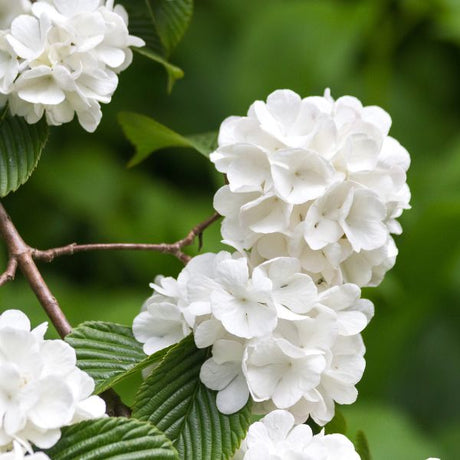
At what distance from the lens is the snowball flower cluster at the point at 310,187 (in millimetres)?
658

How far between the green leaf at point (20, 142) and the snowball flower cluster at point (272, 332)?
166 mm

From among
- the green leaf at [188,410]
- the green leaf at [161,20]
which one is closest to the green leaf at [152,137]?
the green leaf at [161,20]

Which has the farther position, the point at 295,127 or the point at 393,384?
the point at 393,384

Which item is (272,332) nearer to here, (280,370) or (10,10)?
(280,370)

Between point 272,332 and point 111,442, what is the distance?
0.46 ft

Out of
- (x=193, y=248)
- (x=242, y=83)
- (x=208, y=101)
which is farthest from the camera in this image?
(x=208, y=101)

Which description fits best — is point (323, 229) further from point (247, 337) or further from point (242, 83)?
point (242, 83)

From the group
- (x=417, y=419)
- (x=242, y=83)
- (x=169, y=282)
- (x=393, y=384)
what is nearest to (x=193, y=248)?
(x=242, y=83)

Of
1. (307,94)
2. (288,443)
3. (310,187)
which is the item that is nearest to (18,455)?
(288,443)

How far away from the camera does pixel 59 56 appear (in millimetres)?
690

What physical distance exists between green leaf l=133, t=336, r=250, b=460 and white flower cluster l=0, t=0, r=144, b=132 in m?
0.19

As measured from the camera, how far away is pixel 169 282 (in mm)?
684

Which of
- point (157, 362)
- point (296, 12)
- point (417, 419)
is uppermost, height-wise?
point (157, 362)

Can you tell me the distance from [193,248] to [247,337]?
40.0 inches
